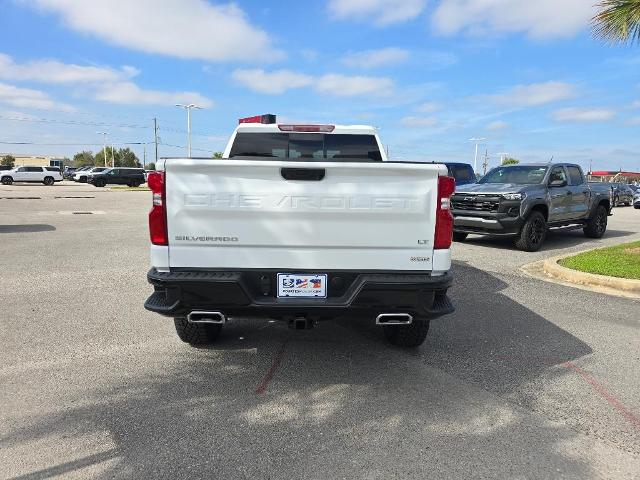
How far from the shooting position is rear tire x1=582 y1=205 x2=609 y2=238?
13125mm

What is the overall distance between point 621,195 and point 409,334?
36.2 m

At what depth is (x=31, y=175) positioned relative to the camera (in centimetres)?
4644

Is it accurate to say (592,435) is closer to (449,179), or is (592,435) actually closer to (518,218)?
(449,179)

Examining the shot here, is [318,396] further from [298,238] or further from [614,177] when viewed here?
[614,177]

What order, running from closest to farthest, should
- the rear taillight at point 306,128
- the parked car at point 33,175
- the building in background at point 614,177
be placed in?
the rear taillight at point 306,128
the parked car at point 33,175
the building in background at point 614,177

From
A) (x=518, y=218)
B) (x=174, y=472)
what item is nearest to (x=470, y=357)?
(x=174, y=472)

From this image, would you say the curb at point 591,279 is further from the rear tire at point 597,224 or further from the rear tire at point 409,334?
the rear tire at point 597,224

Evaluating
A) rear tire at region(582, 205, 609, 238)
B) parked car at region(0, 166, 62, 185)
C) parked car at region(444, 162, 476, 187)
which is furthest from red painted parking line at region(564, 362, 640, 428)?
parked car at region(0, 166, 62, 185)

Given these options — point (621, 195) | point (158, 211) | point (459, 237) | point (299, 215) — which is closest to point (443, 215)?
point (299, 215)

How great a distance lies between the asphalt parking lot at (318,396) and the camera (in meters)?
2.82

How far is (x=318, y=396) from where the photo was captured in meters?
3.62

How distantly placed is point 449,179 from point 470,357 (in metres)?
1.82

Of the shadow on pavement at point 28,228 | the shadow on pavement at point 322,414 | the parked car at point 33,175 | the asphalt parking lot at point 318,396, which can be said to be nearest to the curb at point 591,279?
the asphalt parking lot at point 318,396

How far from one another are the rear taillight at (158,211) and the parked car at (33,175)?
49.5 m
